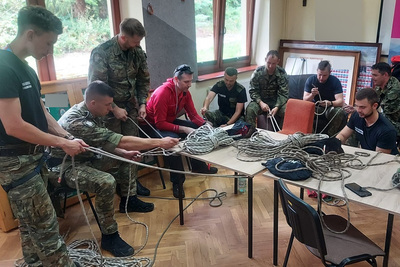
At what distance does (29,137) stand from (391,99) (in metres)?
3.50

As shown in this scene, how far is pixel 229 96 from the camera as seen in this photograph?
4.09m

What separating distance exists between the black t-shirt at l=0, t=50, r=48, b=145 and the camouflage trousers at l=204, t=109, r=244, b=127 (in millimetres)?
2386

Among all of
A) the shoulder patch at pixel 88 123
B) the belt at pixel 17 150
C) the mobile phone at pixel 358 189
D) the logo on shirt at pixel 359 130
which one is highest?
the belt at pixel 17 150

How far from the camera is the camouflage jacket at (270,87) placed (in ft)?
14.0

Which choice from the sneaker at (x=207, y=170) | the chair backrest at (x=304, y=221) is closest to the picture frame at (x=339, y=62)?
the sneaker at (x=207, y=170)

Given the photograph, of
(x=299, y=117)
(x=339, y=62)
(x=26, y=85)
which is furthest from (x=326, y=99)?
(x=26, y=85)

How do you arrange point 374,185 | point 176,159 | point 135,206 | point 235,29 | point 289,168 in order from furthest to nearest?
point 235,29, point 135,206, point 176,159, point 289,168, point 374,185

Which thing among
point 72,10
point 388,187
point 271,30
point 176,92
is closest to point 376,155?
point 388,187

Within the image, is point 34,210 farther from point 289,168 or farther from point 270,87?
point 270,87

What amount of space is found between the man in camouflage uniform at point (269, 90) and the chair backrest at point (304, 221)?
2427mm

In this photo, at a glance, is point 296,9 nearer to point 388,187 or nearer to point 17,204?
point 388,187

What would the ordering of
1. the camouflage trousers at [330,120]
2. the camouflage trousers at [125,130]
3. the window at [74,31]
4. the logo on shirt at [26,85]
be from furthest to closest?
1. the camouflage trousers at [330,120]
2. the window at [74,31]
3. the camouflage trousers at [125,130]
4. the logo on shirt at [26,85]

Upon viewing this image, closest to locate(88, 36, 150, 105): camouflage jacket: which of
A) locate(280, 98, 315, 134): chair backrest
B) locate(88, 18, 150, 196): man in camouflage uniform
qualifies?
locate(88, 18, 150, 196): man in camouflage uniform

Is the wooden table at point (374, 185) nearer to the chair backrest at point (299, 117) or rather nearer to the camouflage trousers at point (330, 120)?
the chair backrest at point (299, 117)
